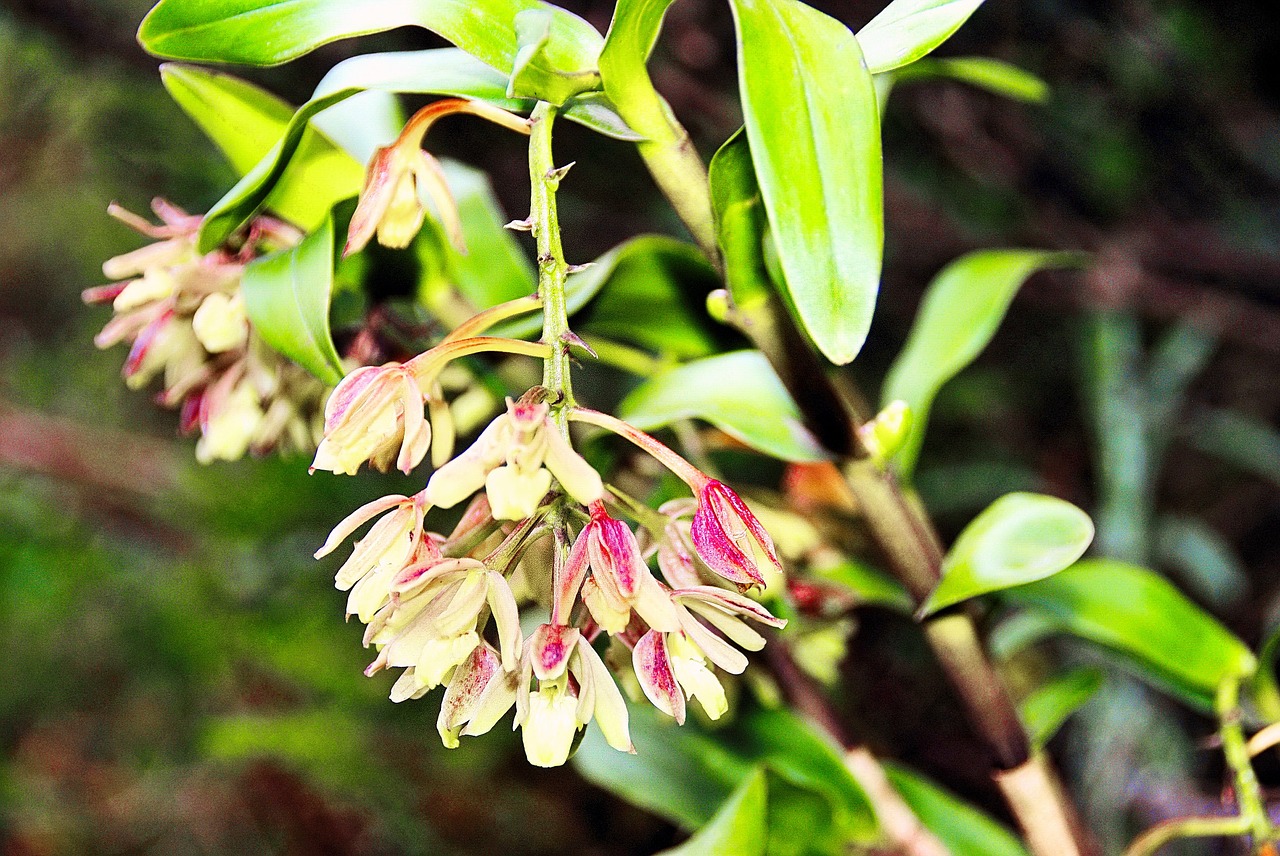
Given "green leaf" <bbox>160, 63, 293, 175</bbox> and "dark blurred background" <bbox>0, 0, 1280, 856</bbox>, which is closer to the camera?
"green leaf" <bbox>160, 63, 293, 175</bbox>

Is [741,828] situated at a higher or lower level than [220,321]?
lower

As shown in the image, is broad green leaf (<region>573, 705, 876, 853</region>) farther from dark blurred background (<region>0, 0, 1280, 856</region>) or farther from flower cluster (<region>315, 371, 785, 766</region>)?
dark blurred background (<region>0, 0, 1280, 856</region>)

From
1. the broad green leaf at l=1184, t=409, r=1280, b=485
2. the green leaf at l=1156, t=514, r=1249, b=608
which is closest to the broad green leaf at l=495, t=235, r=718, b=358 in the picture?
the green leaf at l=1156, t=514, r=1249, b=608

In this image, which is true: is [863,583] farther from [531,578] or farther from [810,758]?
[531,578]

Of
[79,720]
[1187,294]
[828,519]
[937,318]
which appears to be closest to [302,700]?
[79,720]

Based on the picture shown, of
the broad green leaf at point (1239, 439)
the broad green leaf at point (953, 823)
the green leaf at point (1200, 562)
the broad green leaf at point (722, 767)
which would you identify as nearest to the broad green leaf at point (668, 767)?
the broad green leaf at point (722, 767)

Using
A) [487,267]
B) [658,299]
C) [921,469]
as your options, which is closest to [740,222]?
[658,299]

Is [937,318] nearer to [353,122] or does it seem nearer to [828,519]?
[828,519]
